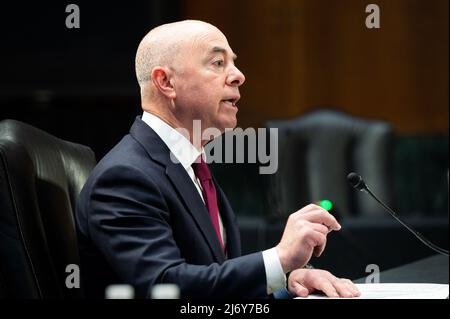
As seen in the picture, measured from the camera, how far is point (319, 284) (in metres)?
1.55

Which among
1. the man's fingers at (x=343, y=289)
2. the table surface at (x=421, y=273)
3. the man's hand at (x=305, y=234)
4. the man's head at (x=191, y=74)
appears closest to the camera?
the man's hand at (x=305, y=234)

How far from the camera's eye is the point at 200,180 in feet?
5.62

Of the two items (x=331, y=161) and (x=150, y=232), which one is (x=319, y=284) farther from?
(x=331, y=161)

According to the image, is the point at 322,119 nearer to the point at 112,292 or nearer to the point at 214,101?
the point at 214,101

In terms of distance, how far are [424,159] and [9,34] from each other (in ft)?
7.79

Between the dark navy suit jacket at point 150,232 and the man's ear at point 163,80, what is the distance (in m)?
0.08

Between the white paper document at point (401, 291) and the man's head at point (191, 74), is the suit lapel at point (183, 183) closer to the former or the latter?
the man's head at point (191, 74)

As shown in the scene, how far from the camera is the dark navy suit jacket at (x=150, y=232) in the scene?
1.47m

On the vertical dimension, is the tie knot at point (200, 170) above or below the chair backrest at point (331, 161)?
above

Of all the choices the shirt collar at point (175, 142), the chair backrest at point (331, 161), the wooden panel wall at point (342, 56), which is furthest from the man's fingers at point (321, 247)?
the wooden panel wall at point (342, 56)

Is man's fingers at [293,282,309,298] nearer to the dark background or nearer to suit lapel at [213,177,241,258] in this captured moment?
suit lapel at [213,177,241,258]

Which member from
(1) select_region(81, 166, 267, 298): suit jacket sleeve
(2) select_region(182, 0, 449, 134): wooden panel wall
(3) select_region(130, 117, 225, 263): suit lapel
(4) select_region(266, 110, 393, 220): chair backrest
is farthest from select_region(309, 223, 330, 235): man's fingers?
(2) select_region(182, 0, 449, 134): wooden panel wall

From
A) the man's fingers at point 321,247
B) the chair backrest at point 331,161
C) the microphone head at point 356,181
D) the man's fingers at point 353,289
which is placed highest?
the microphone head at point 356,181

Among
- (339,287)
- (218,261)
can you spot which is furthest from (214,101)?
(339,287)
